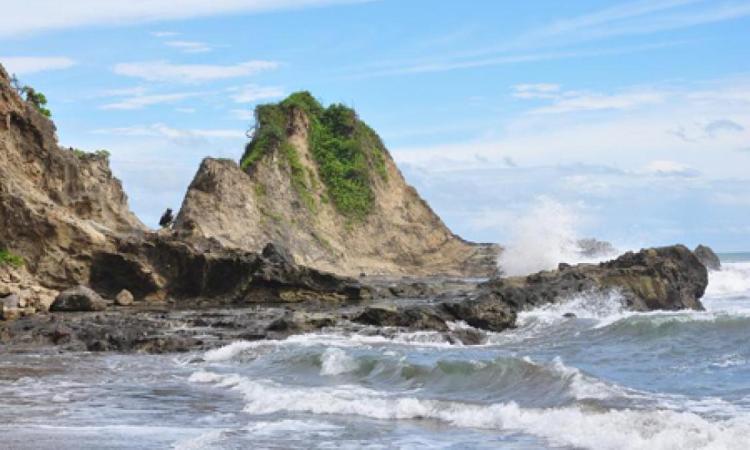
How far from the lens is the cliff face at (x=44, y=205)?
33344mm

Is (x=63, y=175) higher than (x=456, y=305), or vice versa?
(x=63, y=175)

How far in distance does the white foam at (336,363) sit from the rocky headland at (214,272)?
13.9 ft

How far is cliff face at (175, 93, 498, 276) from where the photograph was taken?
5516 centimetres

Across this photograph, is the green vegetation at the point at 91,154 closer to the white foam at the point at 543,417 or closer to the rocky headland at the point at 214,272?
the rocky headland at the point at 214,272

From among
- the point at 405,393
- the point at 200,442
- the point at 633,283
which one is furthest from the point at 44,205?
the point at 200,442

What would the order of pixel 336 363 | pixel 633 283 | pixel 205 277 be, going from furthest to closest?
pixel 205 277 < pixel 633 283 < pixel 336 363

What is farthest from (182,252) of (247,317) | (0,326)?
(0,326)

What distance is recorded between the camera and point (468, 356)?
19969mm

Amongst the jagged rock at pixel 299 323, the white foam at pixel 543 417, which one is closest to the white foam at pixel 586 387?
the white foam at pixel 543 417

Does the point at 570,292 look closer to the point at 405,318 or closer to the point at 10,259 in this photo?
the point at 405,318

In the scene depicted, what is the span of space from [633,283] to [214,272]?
14626mm

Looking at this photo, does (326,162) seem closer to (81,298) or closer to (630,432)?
(81,298)

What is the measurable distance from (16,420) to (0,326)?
41.1 feet

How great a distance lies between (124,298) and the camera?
3344 cm
